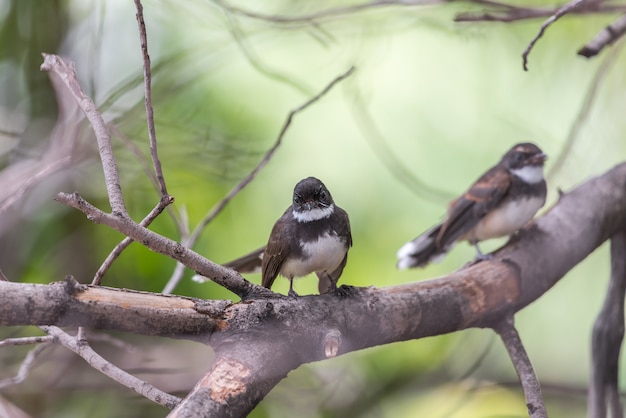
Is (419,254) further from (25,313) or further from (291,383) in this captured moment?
(25,313)

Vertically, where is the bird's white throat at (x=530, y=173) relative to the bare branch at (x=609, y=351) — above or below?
above

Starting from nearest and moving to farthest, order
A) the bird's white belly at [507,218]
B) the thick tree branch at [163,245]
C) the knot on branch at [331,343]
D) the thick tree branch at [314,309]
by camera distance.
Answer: the thick tree branch at [163,245] < the thick tree branch at [314,309] < the knot on branch at [331,343] < the bird's white belly at [507,218]

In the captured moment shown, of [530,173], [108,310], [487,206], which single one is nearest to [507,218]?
[487,206]

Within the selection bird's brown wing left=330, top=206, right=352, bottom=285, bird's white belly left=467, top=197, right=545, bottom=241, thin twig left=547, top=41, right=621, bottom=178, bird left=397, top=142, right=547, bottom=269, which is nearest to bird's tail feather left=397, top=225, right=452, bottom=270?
bird left=397, top=142, right=547, bottom=269

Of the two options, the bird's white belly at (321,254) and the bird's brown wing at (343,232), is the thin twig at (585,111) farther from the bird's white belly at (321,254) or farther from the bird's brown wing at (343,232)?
the bird's white belly at (321,254)

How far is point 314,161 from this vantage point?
4.62 meters

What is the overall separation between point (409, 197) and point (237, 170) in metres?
1.32

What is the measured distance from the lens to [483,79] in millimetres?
4953

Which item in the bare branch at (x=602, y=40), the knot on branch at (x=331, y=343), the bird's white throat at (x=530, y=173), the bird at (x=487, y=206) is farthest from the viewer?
the bird's white throat at (x=530, y=173)

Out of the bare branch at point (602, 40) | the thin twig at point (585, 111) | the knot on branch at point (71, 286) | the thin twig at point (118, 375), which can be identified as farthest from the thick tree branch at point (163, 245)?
the thin twig at point (585, 111)

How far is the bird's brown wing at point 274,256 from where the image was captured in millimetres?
2762

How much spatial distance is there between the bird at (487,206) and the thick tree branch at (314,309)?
14.4 inches

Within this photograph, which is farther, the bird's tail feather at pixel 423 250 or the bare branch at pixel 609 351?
the bird's tail feather at pixel 423 250

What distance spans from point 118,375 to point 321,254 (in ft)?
3.43
